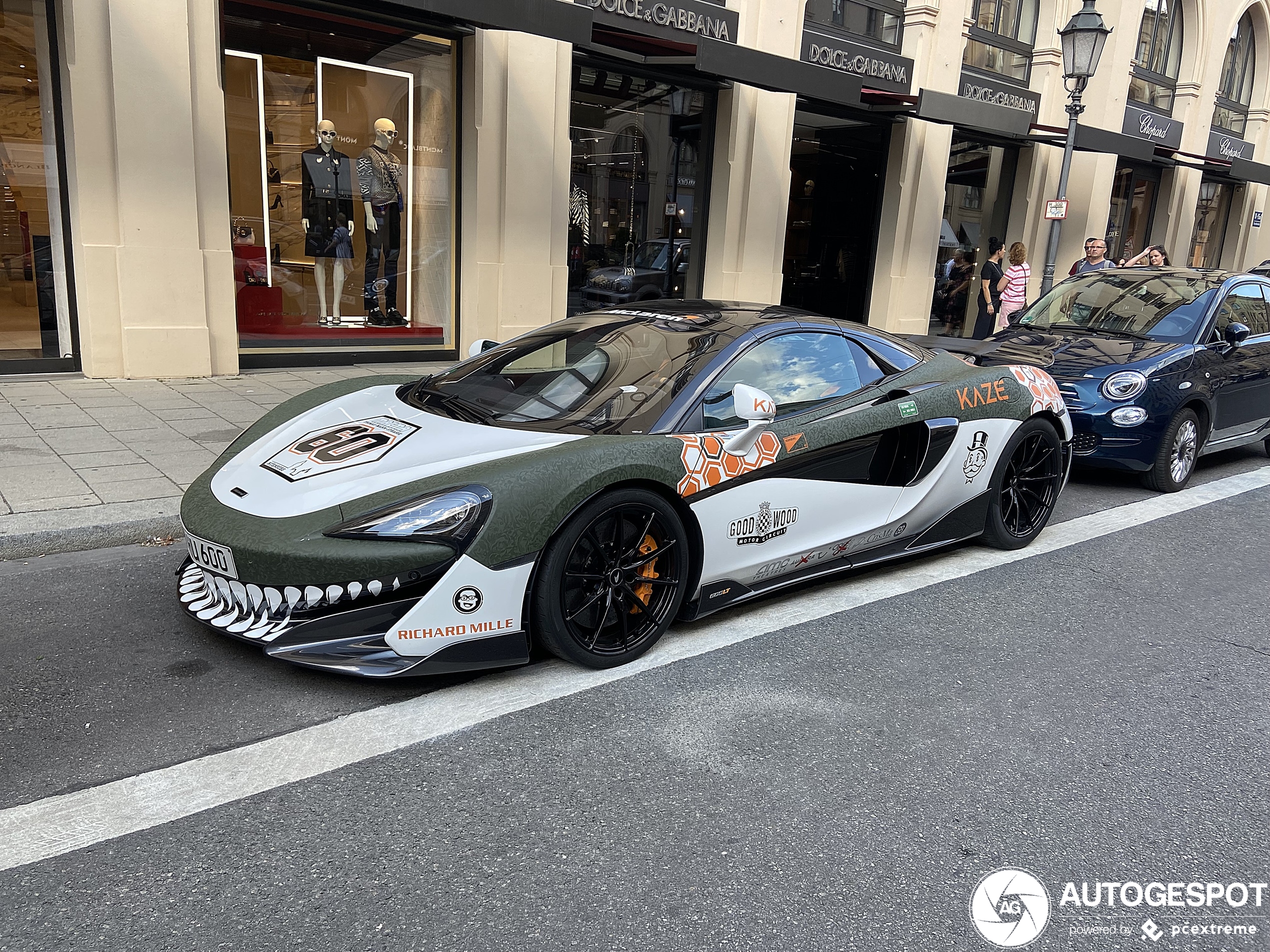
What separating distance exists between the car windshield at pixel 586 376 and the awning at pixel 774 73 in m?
7.05

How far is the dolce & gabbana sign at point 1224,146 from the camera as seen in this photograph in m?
22.4

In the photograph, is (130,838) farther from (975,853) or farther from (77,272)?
(77,272)

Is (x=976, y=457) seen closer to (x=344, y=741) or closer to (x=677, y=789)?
(x=677, y=789)

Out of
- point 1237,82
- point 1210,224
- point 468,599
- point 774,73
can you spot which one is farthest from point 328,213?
point 1210,224

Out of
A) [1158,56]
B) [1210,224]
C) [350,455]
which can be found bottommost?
[350,455]

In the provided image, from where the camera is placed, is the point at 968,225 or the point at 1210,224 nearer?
the point at 968,225

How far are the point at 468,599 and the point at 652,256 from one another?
10660 mm

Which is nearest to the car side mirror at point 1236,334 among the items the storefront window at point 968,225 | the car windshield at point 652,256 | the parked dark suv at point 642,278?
the parked dark suv at point 642,278

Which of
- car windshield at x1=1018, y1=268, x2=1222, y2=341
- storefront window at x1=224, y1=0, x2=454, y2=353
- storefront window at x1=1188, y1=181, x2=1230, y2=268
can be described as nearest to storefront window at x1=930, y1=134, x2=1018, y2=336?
car windshield at x1=1018, y1=268, x2=1222, y2=341

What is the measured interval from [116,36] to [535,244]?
14.8 feet

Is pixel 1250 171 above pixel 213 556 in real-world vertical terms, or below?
above

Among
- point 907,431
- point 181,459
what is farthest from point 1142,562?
point 181,459

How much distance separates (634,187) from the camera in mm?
12891

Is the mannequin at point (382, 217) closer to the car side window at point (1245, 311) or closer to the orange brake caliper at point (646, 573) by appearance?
the orange brake caliper at point (646, 573)
